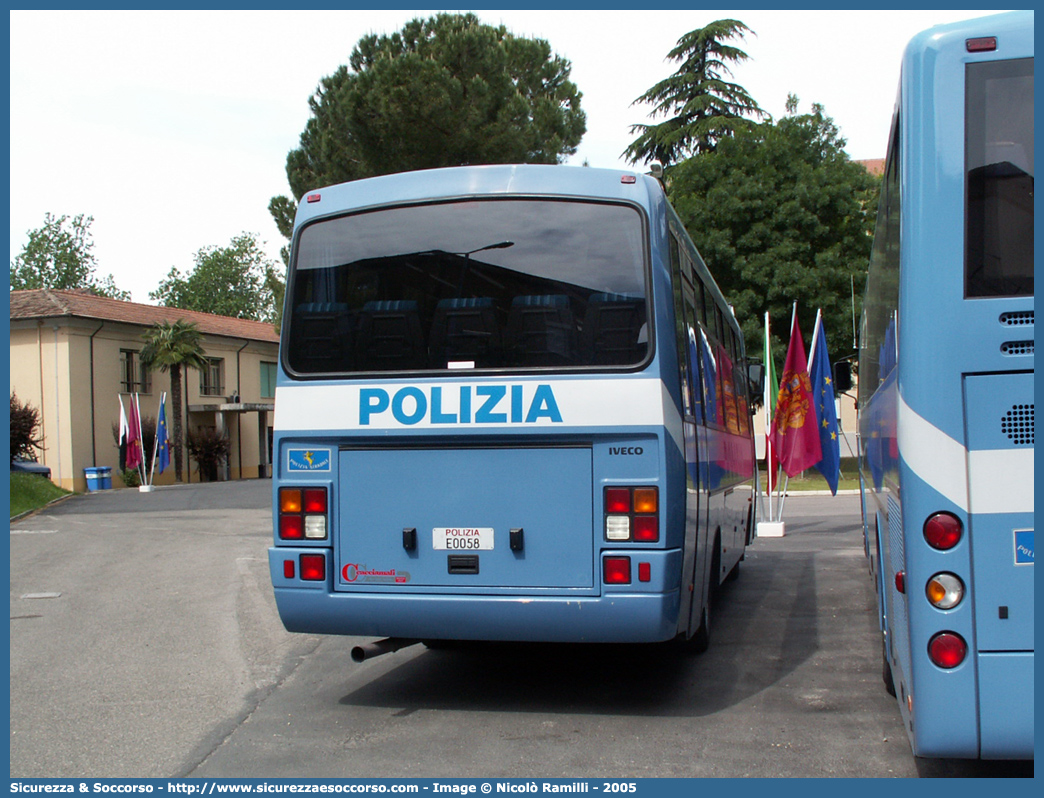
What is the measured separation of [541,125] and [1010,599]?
24.4 m

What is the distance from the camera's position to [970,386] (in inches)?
160

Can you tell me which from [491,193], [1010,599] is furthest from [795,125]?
[1010,599]

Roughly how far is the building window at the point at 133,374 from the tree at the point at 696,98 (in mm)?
22900

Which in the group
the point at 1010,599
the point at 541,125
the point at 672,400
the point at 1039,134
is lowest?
the point at 1010,599

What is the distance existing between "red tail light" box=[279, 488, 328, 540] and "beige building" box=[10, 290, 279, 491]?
36025 mm

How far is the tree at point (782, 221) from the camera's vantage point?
29.9 metres

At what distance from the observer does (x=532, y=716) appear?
6.20 metres

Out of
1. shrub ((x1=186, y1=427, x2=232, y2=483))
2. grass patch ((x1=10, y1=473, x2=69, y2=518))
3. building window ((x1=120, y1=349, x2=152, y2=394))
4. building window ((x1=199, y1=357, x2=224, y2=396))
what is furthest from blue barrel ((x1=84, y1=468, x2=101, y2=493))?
building window ((x1=199, y1=357, x2=224, y2=396))

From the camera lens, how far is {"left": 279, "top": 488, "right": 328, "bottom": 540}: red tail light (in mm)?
6340

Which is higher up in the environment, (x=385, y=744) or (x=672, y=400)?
(x=672, y=400)

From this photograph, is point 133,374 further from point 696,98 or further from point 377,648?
point 377,648

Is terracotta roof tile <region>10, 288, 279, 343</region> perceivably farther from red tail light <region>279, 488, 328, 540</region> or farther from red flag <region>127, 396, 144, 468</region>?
red tail light <region>279, 488, 328, 540</region>

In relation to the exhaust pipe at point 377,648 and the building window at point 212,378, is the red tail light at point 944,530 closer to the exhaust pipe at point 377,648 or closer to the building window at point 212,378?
the exhaust pipe at point 377,648
